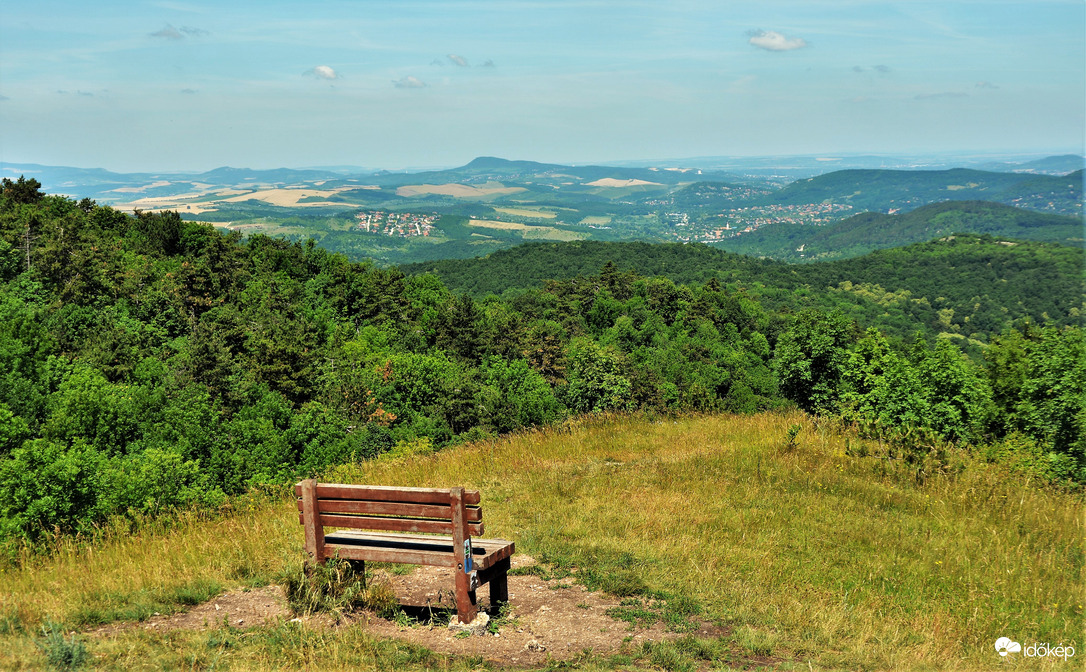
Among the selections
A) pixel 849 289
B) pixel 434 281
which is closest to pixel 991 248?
pixel 849 289

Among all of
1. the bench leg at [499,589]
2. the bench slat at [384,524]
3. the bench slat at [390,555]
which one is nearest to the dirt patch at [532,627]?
the bench leg at [499,589]

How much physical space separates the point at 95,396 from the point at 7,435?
5.44 m

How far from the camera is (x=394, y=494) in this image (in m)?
6.29

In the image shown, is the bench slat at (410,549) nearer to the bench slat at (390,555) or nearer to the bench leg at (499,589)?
Answer: the bench slat at (390,555)

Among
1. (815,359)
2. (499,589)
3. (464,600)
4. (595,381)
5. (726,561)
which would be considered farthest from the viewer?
(595,381)

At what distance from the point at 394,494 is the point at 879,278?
673ft

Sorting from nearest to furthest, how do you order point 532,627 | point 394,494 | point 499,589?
point 394,494, point 532,627, point 499,589

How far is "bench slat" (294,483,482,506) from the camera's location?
20.3 feet

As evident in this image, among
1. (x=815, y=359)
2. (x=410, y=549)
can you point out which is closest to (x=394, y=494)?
(x=410, y=549)

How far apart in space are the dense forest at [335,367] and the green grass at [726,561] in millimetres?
2117

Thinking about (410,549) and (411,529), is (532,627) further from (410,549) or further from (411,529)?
(411,529)

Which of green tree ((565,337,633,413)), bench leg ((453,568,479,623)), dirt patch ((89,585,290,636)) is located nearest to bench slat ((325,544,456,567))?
bench leg ((453,568,479,623))

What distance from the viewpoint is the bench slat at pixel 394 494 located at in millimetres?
6176

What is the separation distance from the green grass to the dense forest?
6.95ft
